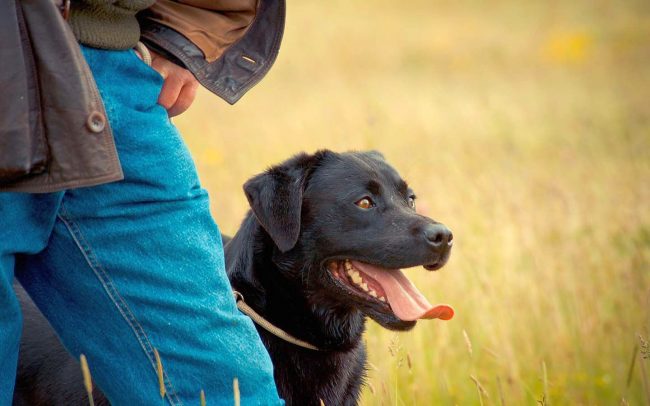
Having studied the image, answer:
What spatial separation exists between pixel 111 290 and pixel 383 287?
1557mm

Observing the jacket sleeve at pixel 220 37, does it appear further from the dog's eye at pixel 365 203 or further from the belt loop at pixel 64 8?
the dog's eye at pixel 365 203

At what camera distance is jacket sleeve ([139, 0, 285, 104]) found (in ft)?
8.22

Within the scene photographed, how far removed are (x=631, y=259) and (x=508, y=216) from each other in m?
1.59

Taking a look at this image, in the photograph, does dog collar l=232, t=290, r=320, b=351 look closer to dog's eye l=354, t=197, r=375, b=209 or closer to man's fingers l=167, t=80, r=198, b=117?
dog's eye l=354, t=197, r=375, b=209

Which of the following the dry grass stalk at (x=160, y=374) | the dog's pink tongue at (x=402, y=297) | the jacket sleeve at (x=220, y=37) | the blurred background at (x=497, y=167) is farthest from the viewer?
the blurred background at (x=497, y=167)

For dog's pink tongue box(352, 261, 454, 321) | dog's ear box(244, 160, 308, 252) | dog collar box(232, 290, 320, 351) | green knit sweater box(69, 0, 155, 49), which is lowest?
dog collar box(232, 290, 320, 351)

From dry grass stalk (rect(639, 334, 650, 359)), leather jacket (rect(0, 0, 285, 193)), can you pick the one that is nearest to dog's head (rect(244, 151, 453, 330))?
dry grass stalk (rect(639, 334, 650, 359))

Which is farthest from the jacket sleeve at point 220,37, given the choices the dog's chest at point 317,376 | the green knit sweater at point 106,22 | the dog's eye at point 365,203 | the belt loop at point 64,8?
the dog's chest at point 317,376

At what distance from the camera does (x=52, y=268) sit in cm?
231

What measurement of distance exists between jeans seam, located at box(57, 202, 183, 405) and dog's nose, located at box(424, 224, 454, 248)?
59.7 inches

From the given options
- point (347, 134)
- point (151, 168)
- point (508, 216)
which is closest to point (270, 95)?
point (347, 134)

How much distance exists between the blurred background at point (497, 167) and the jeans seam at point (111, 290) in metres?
0.92

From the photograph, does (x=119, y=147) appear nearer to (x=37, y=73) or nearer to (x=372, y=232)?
(x=37, y=73)

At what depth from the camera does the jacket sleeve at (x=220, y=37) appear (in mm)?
2506
